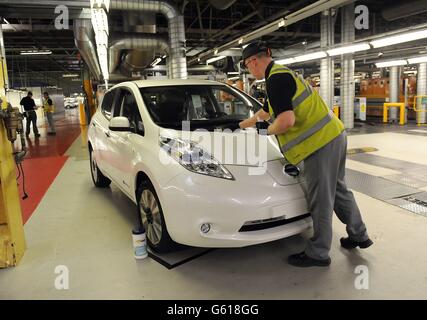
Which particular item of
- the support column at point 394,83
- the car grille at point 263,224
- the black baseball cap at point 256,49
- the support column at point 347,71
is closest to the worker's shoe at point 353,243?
the car grille at point 263,224

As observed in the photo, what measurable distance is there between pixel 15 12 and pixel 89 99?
1110cm

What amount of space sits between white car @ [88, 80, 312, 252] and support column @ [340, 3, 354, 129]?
30.7 feet

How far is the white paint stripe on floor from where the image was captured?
17.6 ft

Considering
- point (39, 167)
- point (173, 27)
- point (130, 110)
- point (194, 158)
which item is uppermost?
point (173, 27)

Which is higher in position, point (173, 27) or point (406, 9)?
point (406, 9)

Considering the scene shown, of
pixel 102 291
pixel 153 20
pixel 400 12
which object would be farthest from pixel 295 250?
pixel 400 12

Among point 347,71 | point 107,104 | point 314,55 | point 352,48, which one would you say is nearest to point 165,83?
point 107,104

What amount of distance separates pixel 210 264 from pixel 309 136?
1.19 meters

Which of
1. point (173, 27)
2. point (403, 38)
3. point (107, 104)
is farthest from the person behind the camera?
point (173, 27)

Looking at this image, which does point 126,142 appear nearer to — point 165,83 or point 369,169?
point 165,83

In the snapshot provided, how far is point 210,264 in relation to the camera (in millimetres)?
2648

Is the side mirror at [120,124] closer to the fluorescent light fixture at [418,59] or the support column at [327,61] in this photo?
the support column at [327,61]

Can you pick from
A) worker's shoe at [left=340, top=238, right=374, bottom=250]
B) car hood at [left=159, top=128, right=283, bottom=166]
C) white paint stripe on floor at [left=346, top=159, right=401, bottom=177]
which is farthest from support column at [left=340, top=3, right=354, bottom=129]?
car hood at [left=159, top=128, right=283, bottom=166]
